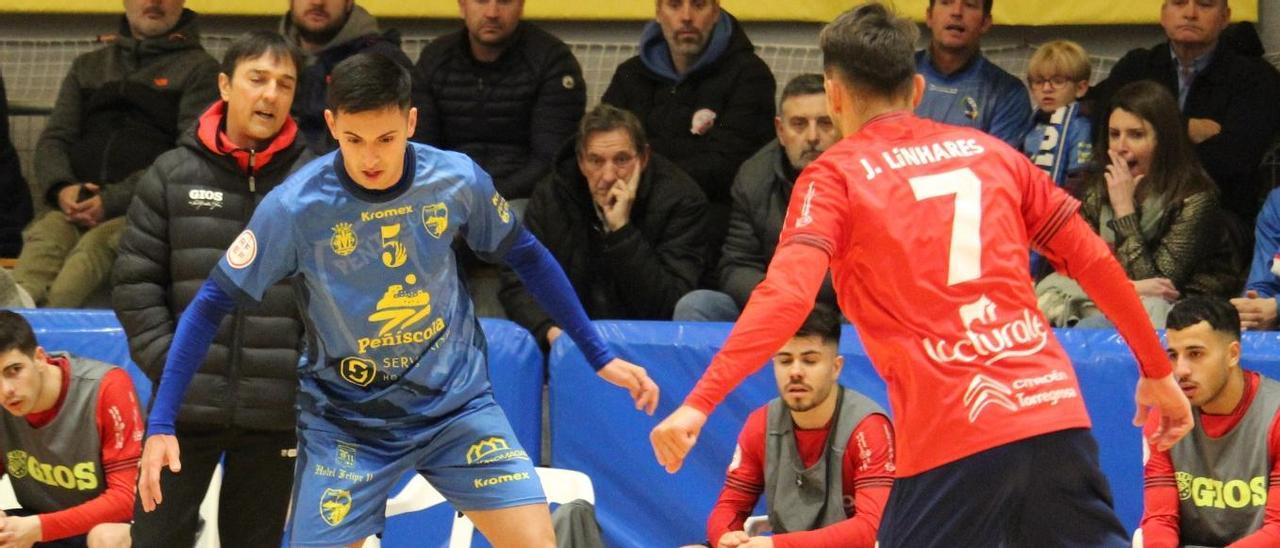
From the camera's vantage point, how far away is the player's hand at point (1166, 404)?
153 inches

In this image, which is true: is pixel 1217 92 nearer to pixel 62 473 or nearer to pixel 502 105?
pixel 502 105

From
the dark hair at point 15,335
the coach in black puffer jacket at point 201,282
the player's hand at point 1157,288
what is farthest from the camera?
the player's hand at point 1157,288

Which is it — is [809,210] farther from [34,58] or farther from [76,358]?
[34,58]

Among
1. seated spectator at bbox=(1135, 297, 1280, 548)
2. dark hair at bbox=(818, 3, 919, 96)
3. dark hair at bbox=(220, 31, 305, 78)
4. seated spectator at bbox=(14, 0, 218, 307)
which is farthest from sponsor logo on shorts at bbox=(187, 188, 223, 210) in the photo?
seated spectator at bbox=(1135, 297, 1280, 548)

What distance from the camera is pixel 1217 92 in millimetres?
7422

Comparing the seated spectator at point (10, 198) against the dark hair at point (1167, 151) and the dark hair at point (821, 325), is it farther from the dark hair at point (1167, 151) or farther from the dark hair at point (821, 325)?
the dark hair at point (1167, 151)

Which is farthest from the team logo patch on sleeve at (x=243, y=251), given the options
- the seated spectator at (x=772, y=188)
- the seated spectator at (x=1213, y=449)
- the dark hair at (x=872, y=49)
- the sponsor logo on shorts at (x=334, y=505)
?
the seated spectator at (x=1213, y=449)

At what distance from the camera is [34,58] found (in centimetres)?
974

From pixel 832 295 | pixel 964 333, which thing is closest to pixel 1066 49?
pixel 832 295

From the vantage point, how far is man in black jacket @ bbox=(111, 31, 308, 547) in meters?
5.33

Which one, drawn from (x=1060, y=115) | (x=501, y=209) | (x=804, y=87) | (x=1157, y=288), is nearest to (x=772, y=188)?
(x=804, y=87)

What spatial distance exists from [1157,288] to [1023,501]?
3174 mm

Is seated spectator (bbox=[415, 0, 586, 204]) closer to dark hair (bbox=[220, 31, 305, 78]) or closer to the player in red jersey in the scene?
dark hair (bbox=[220, 31, 305, 78])

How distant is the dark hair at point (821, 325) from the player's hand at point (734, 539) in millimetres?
729
